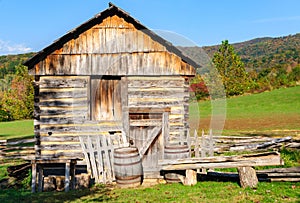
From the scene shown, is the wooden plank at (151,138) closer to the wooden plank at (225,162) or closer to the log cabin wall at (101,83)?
the log cabin wall at (101,83)

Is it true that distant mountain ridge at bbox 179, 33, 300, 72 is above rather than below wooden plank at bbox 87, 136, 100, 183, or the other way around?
above

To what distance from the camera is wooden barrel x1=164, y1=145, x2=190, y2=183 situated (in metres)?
10.5

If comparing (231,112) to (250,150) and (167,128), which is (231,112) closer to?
(250,150)

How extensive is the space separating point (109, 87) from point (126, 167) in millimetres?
2978

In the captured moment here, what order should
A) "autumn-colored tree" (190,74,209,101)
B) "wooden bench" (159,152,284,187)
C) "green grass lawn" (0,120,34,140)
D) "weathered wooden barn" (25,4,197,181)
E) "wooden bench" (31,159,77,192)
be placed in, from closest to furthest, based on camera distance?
"wooden bench" (159,152,284,187) → "wooden bench" (31,159,77,192) → "weathered wooden barn" (25,4,197,181) → "autumn-colored tree" (190,74,209,101) → "green grass lawn" (0,120,34,140)

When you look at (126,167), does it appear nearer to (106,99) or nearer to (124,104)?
(124,104)

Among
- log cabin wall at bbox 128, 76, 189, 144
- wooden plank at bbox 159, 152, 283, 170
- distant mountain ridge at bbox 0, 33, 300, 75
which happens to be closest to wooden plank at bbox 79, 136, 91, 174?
log cabin wall at bbox 128, 76, 189, 144

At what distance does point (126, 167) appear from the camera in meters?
10.2

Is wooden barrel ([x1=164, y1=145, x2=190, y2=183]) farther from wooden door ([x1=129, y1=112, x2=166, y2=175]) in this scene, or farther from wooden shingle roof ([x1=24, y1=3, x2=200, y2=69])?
wooden shingle roof ([x1=24, y1=3, x2=200, y2=69])

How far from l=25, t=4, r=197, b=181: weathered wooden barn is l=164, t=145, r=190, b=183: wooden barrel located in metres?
1.11

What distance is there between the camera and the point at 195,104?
40.4ft

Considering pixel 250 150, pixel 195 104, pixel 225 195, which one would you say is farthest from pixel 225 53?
pixel 225 195

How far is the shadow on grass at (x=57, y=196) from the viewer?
8.92 m

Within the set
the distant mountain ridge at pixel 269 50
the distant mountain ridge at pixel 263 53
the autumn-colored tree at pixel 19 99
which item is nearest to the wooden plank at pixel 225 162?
the autumn-colored tree at pixel 19 99
